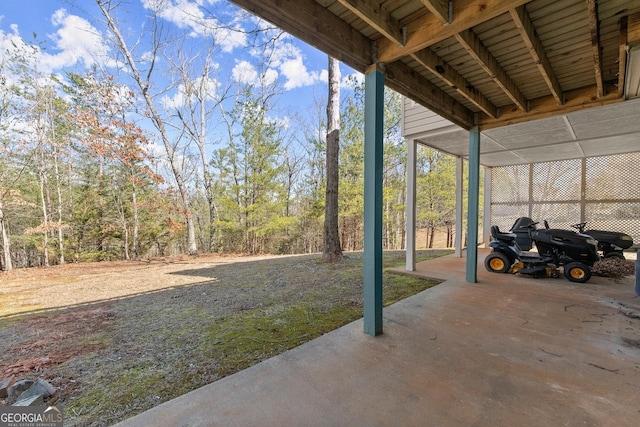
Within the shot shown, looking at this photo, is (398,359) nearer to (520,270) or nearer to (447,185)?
(520,270)

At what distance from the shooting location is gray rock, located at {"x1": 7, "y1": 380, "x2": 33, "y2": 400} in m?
1.57

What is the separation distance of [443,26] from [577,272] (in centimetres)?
444

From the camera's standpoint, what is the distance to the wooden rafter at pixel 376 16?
1679 mm

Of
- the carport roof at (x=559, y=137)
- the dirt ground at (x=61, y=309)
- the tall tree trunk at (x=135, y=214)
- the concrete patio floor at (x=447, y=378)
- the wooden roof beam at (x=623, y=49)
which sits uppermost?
the wooden roof beam at (x=623, y=49)

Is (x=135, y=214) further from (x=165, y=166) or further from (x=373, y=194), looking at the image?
(x=373, y=194)

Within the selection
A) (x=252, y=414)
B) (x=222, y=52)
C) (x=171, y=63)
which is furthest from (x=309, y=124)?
(x=252, y=414)

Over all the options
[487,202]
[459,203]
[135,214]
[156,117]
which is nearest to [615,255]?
Answer: [487,202]

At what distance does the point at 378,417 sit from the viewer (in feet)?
4.46

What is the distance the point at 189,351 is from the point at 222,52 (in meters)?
12.6

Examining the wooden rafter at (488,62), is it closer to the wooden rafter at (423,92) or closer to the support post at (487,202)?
the wooden rafter at (423,92)

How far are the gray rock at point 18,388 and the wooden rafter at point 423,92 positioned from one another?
140 inches

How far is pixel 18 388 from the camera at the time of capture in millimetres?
1602

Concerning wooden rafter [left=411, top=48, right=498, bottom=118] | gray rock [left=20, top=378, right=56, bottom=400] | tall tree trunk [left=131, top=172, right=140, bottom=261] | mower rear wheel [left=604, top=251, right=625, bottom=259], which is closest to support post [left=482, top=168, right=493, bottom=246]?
mower rear wheel [left=604, top=251, right=625, bottom=259]

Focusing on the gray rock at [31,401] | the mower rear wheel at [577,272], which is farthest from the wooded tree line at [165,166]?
the mower rear wheel at [577,272]
